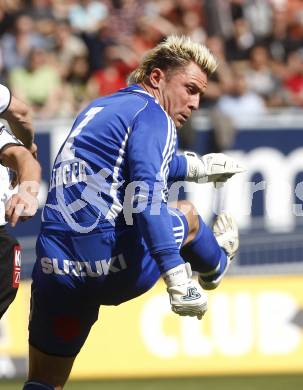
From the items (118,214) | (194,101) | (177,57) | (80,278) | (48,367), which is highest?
(177,57)

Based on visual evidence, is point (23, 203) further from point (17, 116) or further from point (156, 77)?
point (156, 77)

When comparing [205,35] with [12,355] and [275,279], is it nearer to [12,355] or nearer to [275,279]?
[275,279]

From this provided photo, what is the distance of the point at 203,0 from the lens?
48.8 ft

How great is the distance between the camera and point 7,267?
5770mm

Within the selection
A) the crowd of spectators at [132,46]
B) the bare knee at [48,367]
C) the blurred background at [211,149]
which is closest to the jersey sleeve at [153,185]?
the bare knee at [48,367]

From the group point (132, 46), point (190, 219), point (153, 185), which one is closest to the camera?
point (153, 185)

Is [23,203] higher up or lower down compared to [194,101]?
lower down

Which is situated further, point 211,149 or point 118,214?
point 211,149

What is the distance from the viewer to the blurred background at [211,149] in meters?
9.76

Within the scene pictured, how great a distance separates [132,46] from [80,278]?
8628 mm

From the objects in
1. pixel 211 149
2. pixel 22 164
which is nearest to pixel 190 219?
pixel 22 164

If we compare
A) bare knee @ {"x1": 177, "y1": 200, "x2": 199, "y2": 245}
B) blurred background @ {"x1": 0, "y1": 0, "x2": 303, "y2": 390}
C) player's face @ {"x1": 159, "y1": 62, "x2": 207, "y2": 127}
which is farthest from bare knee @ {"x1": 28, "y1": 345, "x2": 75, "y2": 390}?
blurred background @ {"x1": 0, "y1": 0, "x2": 303, "y2": 390}

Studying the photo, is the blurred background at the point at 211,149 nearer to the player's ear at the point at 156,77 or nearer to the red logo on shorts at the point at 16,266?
the red logo on shorts at the point at 16,266

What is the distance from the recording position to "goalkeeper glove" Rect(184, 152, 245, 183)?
621 centimetres
